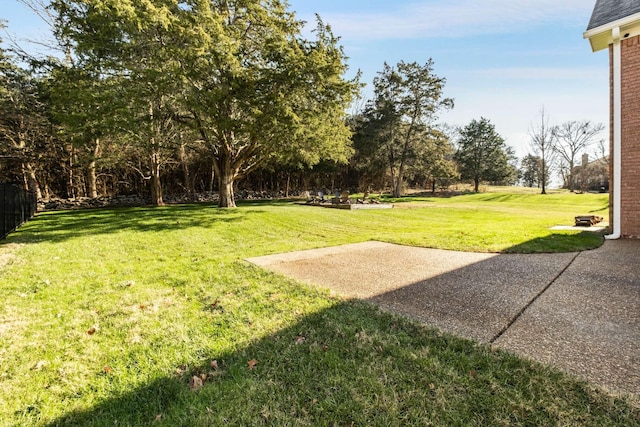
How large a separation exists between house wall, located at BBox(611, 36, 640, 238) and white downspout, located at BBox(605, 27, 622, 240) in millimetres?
51

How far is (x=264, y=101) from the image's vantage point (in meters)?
11.7

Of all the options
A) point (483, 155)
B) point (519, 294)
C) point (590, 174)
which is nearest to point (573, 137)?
point (590, 174)

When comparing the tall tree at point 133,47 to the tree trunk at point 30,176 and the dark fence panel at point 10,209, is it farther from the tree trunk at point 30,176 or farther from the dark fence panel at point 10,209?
the tree trunk at point 30,176

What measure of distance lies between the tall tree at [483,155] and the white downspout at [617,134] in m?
36.1

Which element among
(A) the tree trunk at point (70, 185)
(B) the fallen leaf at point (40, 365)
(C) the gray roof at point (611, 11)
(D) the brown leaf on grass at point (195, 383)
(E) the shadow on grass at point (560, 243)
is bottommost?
(D) the brown leaf on grass at point (195, 383)

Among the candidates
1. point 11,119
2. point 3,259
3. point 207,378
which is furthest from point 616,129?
point 11,119

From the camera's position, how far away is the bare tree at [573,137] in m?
39.5

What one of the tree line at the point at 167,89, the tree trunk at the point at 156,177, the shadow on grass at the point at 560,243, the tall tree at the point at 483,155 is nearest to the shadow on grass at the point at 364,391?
the shadow on grass at the point at 560,243

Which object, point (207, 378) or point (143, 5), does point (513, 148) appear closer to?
point (143, 5)

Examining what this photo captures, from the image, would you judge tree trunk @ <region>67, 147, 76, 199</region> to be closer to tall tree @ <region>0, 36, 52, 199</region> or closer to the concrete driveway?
tall tree @ <region>0, 36, 52, 199</region>

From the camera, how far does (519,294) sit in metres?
3.69

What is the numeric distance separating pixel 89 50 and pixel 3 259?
29.6ft

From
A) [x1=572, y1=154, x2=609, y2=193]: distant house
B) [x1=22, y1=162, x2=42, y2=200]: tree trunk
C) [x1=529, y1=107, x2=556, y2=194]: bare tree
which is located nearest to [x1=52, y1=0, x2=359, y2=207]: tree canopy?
[x1=22, y1=162, x2=42, y2=200]: tree trunk

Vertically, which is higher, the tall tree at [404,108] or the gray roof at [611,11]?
the tall tree at [404,108]
